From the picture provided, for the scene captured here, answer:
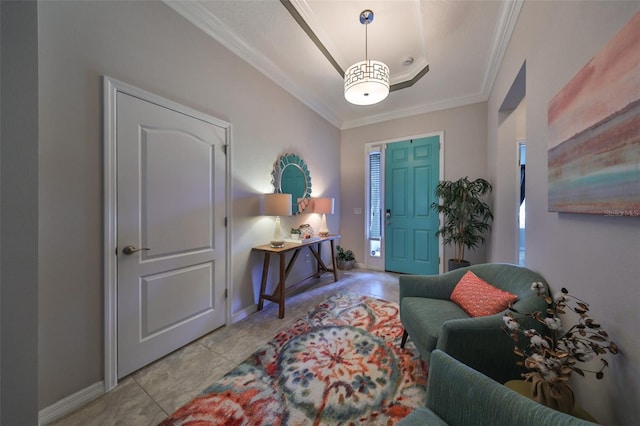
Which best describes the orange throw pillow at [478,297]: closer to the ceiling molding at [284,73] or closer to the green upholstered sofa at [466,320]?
the green upholstered sofa at [466,320]

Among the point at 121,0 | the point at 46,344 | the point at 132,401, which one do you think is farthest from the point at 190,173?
the point at 132,401

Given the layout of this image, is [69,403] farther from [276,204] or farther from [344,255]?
[344,255]

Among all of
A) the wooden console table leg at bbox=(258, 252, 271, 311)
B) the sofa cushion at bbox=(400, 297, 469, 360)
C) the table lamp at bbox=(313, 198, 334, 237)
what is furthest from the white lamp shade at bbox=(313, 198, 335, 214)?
the sofa cushion at bbox=(400, 297, 469, 360)

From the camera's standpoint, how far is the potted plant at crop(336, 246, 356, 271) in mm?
4266

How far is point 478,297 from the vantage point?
1.53 metres

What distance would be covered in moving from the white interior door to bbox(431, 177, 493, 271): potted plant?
298 centimetres

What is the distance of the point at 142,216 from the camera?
170cm

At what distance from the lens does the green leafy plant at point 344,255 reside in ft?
14.1

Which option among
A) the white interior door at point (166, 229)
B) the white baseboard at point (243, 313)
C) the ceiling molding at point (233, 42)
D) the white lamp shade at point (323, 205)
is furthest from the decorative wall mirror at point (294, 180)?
the white baseboard at point (243, 313)

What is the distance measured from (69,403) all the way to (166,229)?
114 cm

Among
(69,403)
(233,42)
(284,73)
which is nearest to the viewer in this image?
(69,403)

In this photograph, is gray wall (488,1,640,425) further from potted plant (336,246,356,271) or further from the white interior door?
potted plant (336,246,356,271)

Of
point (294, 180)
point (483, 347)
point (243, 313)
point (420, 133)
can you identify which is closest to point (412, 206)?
point (420, 133)

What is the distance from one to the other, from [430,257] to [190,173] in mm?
3604
